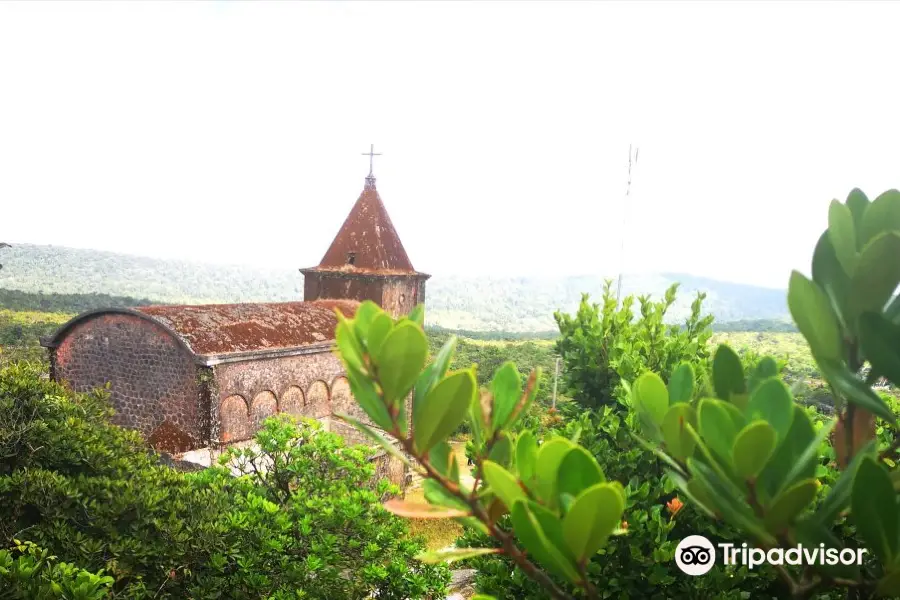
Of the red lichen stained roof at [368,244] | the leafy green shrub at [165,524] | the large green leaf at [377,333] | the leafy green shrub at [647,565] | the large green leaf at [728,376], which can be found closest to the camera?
the large green leaf at [377,333]

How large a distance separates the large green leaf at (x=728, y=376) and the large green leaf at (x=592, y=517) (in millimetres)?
461

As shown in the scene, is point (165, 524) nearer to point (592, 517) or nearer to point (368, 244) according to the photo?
point (592, 517)

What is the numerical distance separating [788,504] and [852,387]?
0.90 ft

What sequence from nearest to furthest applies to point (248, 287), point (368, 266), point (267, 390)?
1. point (267, 390)
2. point (368, 266)
3. point (248, 287)

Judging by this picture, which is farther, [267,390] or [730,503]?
[267,390]

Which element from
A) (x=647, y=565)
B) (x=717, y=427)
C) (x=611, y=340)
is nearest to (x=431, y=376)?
(x=717, y=427)

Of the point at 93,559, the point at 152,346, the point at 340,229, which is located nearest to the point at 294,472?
the point at 93,559

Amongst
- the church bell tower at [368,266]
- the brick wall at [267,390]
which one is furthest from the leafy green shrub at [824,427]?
the church bell tower at [368,266]

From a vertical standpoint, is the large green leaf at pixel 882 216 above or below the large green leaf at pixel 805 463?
above

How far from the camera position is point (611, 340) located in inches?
252

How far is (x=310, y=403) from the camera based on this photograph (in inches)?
628

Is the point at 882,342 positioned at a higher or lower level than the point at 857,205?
lower

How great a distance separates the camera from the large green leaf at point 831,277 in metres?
1.26

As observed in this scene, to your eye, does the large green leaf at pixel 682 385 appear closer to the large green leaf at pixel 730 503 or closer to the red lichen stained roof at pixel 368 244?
the large green leaf at pixel 730 503
